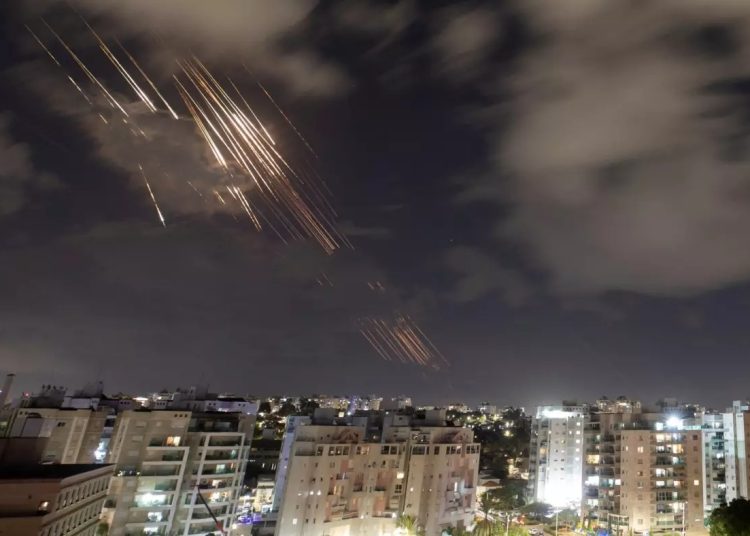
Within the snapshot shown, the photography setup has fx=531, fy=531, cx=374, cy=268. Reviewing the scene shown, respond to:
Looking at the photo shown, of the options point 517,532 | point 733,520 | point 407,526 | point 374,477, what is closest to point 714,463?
point 733,520

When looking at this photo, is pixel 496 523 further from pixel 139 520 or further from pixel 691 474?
pixel 139 520

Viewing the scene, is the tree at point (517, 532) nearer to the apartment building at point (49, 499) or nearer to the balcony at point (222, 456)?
the balcony at point (222, 456)

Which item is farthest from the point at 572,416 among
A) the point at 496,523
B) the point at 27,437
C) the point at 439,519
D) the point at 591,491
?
the point at 27,437

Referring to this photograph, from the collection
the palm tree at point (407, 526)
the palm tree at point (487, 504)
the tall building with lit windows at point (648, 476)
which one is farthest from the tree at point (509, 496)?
the palm tree at point (407, 526)

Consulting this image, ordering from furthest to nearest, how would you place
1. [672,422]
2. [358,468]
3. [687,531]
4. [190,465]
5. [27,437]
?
[672,422] → [687,531] → [358,468] → [190,465] → [27,437]

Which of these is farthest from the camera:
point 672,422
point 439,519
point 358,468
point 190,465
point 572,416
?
point 572,416

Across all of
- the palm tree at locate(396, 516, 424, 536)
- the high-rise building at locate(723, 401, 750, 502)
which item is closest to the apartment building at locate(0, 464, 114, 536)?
the palm tree at locate(396, 516, 424, 536)

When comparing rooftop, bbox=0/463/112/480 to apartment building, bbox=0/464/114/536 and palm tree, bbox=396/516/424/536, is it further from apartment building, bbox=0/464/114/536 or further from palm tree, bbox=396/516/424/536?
palm tree, bbox=396/516/424/536
